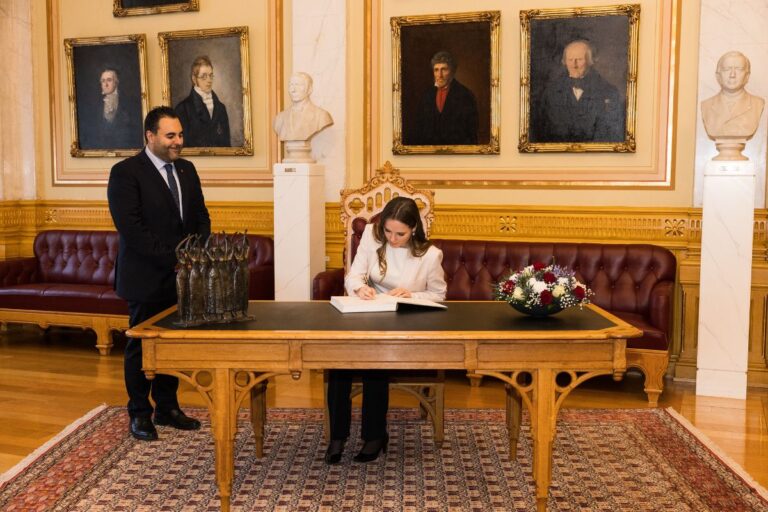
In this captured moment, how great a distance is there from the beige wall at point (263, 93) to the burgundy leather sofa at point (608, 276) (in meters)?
0.56

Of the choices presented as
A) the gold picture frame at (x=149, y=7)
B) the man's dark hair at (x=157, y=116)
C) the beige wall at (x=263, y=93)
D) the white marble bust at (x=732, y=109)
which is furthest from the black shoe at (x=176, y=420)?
the gold picture frame at (x=149, y=7)

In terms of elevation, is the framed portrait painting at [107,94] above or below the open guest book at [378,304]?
above

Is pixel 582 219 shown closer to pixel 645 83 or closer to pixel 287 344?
pixel 645 83

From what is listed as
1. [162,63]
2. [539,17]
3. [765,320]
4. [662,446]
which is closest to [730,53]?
[539,17]

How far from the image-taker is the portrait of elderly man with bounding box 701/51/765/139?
5.97m

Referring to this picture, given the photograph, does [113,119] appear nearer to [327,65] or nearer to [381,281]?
[327,65]

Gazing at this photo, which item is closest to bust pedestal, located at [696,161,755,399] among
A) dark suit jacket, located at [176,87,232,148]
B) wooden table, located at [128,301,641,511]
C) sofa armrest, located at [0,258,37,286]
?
wooden table, located at [128,301,641,511]

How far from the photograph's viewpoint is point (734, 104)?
6.04 metres

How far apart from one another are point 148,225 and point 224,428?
165cm

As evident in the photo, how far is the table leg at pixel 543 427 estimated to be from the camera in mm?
3688

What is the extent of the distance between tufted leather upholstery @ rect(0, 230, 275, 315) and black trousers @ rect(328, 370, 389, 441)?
303 centimetres

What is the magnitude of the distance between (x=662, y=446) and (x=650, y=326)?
1444mm

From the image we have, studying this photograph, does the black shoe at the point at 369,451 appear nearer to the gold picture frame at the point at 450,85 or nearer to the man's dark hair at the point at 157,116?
the man's dark hair at the point at 157,116

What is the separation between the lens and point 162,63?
827 cm
